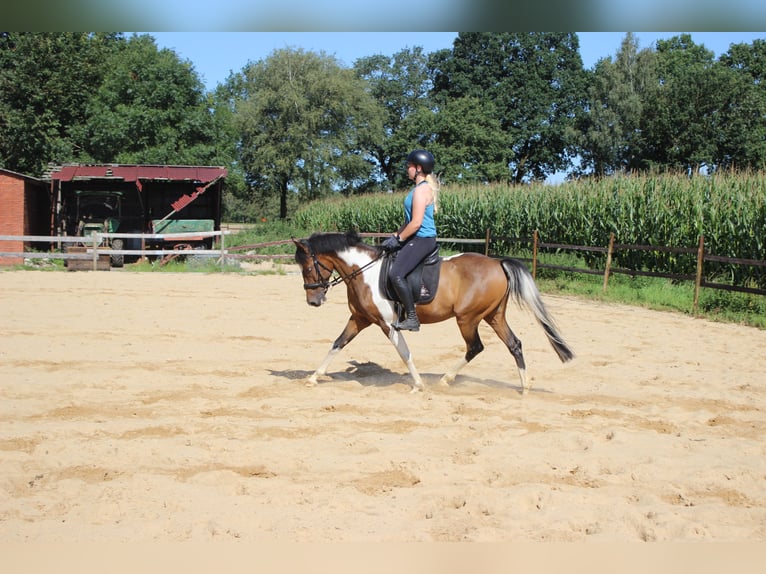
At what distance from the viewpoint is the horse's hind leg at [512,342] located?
7344 millimetres

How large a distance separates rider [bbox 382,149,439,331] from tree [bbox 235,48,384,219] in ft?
137

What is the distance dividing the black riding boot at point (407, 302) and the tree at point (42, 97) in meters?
34.7

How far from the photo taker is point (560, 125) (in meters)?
58.0

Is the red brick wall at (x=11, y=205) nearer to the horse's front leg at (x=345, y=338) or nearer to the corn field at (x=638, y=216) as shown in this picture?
the corn field at (x=638, y=216)

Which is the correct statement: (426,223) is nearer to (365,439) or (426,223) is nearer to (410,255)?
(410,255)

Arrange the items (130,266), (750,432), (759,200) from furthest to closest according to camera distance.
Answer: (130,266) → (759,200) → (750,432)

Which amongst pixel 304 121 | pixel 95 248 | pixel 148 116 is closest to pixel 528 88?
pixel 304 121

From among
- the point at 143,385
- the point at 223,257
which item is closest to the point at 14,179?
the point at 223,257

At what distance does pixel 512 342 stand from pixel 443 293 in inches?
34.0

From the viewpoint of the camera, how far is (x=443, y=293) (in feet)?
24.4

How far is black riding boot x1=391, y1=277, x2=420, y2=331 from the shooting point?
7.24 metres

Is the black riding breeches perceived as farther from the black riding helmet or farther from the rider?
the black riding helmet

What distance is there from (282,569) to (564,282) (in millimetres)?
16520

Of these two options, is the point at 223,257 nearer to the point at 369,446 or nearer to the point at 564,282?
the point at 564,282
